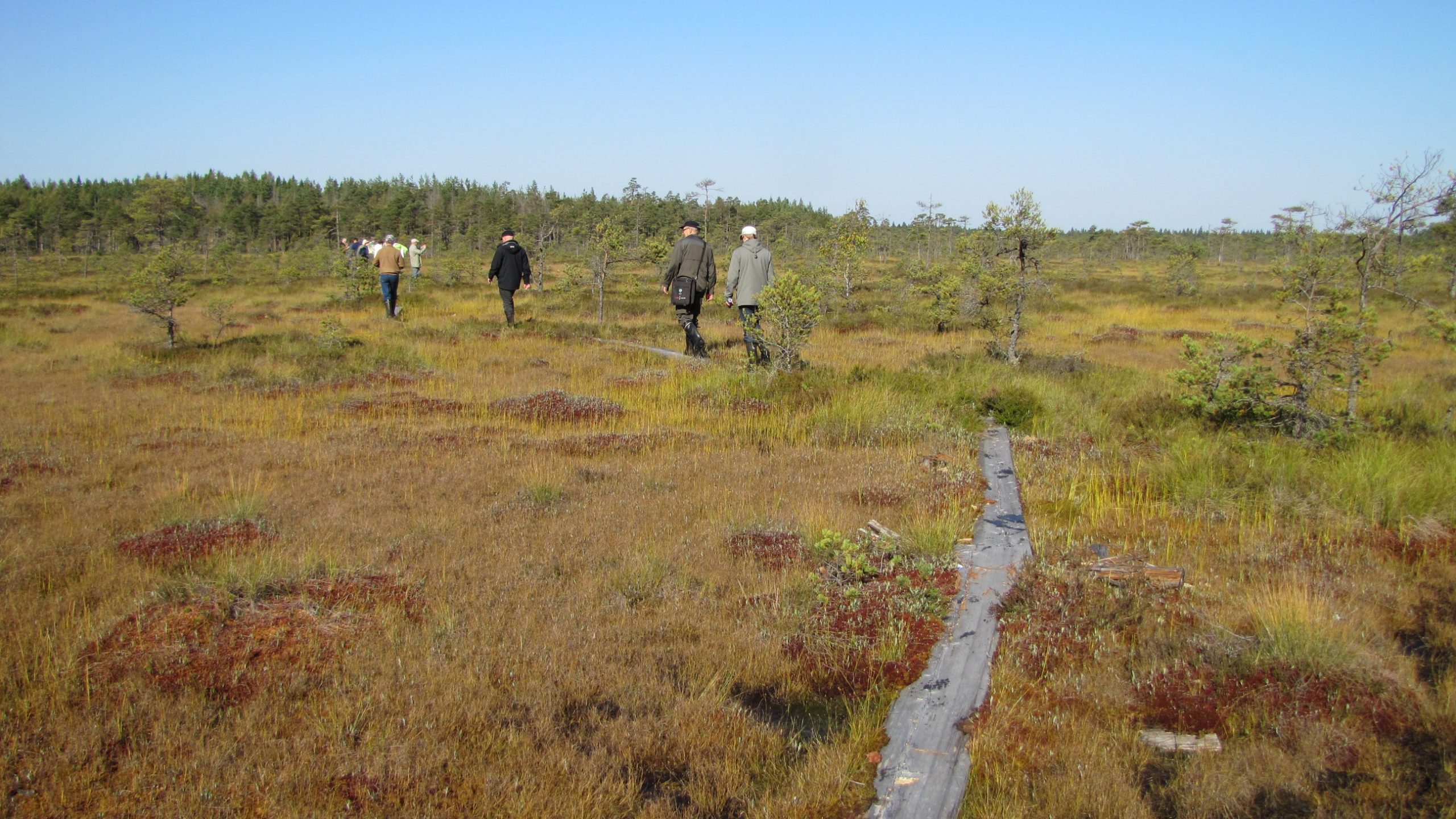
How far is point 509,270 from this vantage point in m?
15.3

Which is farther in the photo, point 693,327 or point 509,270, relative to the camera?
point 509,270

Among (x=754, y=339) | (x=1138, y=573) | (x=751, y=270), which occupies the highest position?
(x=751, y=270)

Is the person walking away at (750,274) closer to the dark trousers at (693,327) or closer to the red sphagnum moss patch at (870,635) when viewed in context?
the dark trousers at (693,327)

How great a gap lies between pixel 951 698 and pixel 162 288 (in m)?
14.0

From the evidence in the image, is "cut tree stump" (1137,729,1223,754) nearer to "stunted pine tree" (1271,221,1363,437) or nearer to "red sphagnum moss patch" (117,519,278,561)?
"red sphagnum moss patch" (117,519,278,561)

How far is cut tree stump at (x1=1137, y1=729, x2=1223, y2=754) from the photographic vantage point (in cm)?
296

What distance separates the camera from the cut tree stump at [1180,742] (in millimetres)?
2959

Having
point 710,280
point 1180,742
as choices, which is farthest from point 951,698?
point 710,280

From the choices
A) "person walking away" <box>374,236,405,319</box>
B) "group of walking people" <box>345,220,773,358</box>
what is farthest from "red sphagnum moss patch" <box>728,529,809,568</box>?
"person walking away" <box>374,236,405,319</box>

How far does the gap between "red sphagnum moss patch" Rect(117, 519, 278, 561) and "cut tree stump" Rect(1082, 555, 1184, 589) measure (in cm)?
455

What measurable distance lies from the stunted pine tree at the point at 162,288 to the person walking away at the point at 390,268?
3.41 metres

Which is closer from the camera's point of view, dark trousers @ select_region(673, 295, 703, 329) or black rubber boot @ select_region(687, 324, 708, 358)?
dark trousers @ select_region(673, 295, 703, 329)

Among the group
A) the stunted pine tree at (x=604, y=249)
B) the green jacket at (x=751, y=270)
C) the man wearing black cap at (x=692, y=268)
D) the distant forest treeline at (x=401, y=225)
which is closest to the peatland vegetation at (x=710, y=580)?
the green jacket at (x=751, y=270)

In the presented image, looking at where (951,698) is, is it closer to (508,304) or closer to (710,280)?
(710,280)
